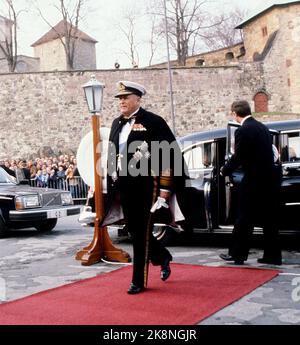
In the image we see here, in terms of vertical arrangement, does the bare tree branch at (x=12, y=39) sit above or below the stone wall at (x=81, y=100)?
above

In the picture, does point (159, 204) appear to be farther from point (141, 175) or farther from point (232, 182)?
point (232, 182)

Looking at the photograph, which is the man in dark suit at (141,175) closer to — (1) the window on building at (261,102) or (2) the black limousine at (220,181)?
(2) the black limousine at (220,181)

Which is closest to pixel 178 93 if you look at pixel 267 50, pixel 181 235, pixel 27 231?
pixel 267 50

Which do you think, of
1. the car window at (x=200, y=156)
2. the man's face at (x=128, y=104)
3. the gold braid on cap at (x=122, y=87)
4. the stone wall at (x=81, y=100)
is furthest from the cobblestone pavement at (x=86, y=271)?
the stone wall at (x=81, y=100)

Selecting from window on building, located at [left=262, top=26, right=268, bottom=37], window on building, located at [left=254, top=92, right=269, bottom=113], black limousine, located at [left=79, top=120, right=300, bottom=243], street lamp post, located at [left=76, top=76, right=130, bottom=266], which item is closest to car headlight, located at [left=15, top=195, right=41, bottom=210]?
black limousine, located at [left=79, top=120, right=300, bottom=243]

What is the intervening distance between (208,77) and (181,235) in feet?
110

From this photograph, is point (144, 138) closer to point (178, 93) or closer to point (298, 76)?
point (178, 93)

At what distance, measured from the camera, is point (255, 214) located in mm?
6461

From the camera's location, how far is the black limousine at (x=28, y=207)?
10.3 metres

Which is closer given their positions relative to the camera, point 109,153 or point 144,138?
point 144,138

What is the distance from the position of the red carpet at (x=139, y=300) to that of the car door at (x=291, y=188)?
1.47 meters

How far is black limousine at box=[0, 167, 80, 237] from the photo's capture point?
10.3 metres

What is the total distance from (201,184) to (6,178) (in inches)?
204

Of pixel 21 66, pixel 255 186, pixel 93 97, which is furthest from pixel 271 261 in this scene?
pixel 21 66
